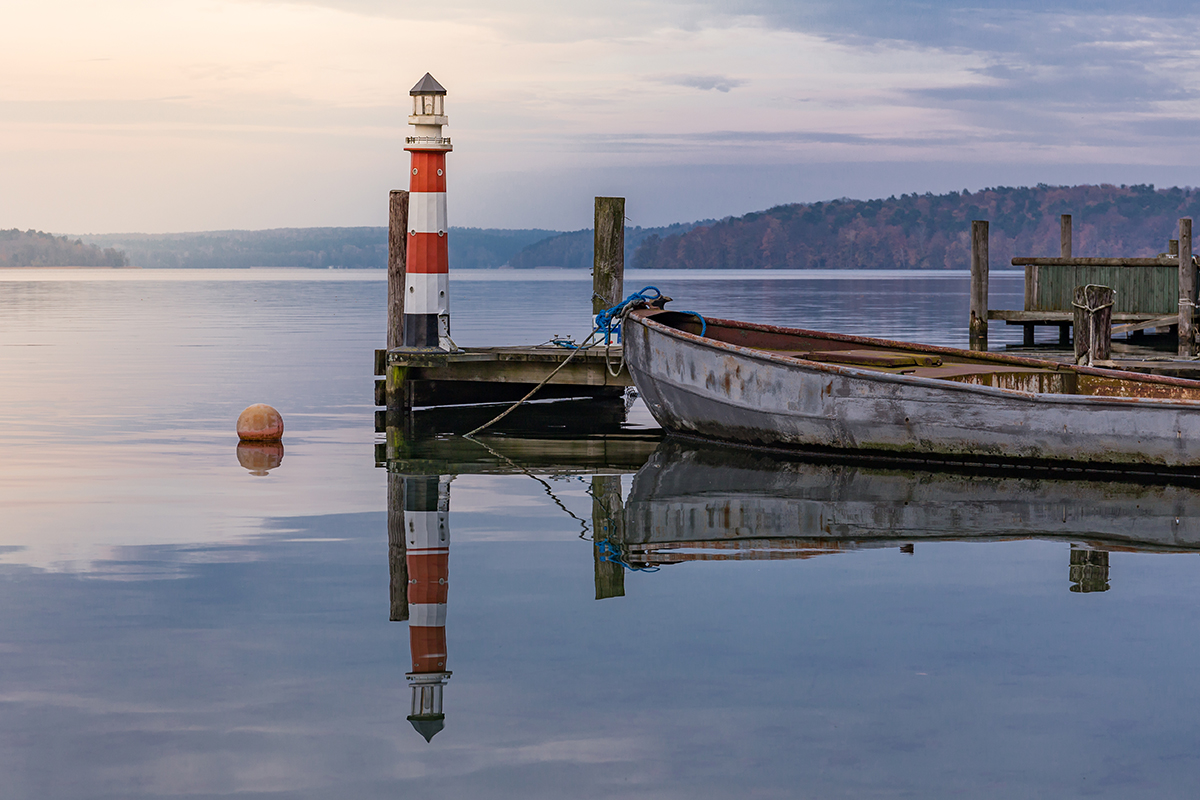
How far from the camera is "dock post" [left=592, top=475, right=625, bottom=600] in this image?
809 centimetres

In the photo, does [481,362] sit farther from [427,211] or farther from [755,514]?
[755,514]

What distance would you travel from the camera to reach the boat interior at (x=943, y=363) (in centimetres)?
1311

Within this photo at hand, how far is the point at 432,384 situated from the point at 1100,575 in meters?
10.3

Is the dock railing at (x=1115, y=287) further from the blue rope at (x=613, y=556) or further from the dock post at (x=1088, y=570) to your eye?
the blue rope at (x=613, y=556)

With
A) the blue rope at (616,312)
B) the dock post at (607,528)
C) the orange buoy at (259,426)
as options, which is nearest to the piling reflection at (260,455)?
the orange buoy at (259,426)

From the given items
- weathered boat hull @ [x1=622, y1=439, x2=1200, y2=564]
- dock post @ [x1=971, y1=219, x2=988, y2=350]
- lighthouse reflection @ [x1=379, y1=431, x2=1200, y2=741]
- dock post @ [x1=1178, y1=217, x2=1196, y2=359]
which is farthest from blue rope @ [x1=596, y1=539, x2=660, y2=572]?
dock post @ [x1=971, y1=219, x2=988, y2=350]

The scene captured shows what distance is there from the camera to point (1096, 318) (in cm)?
1598

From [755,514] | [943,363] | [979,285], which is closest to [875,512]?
[755,514]

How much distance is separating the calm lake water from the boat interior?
65.5 inches

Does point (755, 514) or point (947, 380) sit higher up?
point (947, 380)

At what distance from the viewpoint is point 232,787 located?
485 centimetres

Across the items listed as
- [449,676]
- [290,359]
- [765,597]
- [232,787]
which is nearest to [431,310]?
[765,597]

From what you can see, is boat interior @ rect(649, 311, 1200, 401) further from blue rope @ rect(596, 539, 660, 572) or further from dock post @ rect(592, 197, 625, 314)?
blue rope @ rect(596, 539, 660, 572)

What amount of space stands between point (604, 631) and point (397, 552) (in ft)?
8.33
